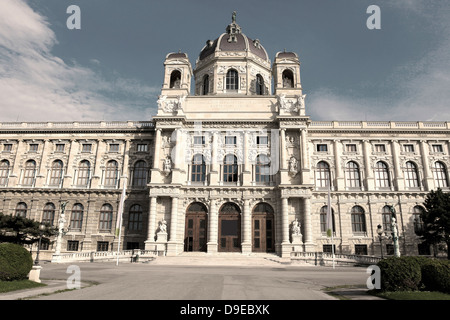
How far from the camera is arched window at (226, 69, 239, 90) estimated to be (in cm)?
4878

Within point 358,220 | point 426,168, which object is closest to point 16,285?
point 358,220

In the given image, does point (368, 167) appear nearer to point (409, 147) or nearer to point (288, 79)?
point (409, 147)

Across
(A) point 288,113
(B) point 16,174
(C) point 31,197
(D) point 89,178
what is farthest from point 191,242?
(B) point 16,174

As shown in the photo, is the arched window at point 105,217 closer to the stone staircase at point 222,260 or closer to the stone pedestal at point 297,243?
the stone staircase at point 222,260

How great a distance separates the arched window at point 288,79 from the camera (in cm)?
4672

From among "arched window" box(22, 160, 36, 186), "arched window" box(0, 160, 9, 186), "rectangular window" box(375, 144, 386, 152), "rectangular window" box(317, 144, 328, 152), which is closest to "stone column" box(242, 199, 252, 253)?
"rectangular window" box(317, 144, 328, 152)

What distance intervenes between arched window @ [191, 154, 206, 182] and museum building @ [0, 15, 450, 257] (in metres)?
0.14

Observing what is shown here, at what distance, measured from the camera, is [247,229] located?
3831cm

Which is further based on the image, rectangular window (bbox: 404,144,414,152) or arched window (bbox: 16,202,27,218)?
rectangular window (bbox: 404,144,414,152)

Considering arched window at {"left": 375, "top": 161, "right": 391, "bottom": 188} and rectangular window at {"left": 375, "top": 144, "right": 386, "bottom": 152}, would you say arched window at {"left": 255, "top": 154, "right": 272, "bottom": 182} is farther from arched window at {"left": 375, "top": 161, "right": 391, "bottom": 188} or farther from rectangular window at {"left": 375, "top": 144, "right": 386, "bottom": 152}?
rectangular window at {"left": 375, "top": 144, "right": 386, "bottom": 152}

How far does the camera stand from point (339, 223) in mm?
41000

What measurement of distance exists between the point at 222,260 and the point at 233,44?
113 feet

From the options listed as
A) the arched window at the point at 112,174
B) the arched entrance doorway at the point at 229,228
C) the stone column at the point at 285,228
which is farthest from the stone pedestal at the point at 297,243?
the arched window at the point at 112,174

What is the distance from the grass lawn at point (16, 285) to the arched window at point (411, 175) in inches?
1736
